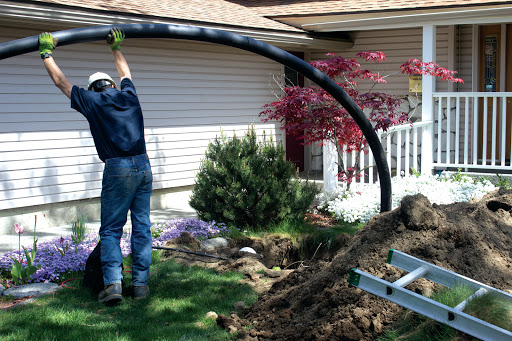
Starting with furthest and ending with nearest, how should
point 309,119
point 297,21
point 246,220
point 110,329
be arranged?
point 297,21 < point 309,119 < point 246,220 < point 110,329

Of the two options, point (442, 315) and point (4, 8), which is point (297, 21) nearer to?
point (4, 8)

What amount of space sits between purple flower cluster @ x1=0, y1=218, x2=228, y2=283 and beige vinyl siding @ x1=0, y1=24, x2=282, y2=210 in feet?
6.43

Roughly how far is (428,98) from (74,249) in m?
6.76

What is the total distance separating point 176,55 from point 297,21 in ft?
8.93

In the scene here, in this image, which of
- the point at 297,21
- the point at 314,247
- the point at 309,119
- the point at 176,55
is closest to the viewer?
the point at 314,247

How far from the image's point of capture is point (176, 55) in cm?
1023

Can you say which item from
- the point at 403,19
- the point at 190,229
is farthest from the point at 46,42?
the point at 403,19

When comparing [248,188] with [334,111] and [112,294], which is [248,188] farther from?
[112,294]

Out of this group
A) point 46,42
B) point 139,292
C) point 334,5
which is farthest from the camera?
point 334,5

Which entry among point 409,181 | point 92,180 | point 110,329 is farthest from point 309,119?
point 110,329

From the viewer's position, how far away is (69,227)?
27.9ft

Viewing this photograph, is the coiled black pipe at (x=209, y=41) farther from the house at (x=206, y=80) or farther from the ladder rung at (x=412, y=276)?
the house at (x=206, y=80)

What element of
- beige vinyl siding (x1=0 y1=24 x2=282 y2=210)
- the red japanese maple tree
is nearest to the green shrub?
the red japanese maple tree

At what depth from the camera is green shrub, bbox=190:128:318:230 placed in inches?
289
